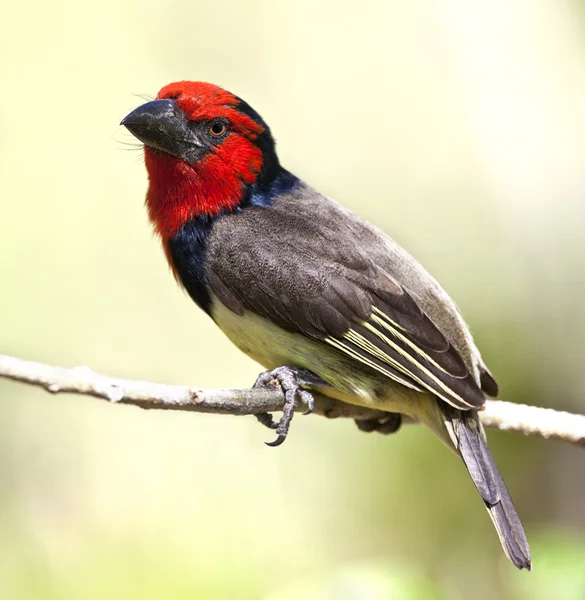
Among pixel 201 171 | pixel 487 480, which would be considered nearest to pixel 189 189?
pixel 201 171

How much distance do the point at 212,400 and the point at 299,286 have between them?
0.84 m

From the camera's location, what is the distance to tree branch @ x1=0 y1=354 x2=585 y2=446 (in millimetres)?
1962

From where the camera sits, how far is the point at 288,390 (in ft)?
9.57

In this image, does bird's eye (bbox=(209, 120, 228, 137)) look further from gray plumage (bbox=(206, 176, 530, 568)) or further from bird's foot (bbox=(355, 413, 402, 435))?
bird's foot (bbox=(355, 413, 402, 435))

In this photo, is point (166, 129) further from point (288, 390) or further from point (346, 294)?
point (288, 390)

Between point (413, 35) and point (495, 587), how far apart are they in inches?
145

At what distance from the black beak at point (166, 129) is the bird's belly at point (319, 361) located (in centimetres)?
57

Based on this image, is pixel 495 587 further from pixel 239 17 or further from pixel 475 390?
pixel 239 17

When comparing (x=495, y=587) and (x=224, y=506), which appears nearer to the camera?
(x=495, y=587)

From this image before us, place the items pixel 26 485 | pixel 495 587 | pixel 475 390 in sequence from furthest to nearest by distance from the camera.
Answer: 1. pixel 26 485
2. pixel 495 587
3. pixel 475 390

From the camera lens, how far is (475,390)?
2965 millimetres

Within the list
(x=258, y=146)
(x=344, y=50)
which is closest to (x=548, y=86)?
(x=344, y=50)

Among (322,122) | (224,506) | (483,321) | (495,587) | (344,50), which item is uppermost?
(344,50)

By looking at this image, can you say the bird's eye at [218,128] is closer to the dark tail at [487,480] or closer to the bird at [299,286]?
the bird at [299,286]
